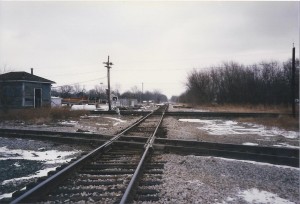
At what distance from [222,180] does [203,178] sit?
0.37 meters

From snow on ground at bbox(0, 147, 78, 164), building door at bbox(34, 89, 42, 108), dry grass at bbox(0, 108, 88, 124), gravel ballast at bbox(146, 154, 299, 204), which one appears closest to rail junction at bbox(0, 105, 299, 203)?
gravel ballast at bbox(146, 154, 299, 204)

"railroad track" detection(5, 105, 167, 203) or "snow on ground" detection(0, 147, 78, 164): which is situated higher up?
"railroad track" detection(5, 105, 167, 203)

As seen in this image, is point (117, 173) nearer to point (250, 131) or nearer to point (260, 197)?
point (260, 197)

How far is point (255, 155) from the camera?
26.8 feet

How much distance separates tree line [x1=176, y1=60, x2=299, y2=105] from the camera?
216ft

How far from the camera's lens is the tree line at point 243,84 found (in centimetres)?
6591

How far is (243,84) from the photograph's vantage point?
7031 cm

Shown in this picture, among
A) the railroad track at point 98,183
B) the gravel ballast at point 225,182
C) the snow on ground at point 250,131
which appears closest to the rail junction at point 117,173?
the railroad track at point 98,183

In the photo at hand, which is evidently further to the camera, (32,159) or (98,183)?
(32,159)

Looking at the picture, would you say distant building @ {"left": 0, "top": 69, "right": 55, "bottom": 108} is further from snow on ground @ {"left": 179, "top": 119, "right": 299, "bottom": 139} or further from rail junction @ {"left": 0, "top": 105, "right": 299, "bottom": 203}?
rail junction @ {"left": 0, "top": 105, "right": 299, "bottom": 203}

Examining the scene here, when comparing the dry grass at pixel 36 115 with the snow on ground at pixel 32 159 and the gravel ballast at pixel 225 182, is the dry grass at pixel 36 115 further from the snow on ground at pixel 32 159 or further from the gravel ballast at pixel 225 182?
the gravel ballast at pixel 225 182

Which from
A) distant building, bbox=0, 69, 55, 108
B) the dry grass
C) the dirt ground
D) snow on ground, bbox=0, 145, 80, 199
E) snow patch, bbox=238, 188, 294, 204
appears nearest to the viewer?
snow patch, bbox=238, 188, 294, 204

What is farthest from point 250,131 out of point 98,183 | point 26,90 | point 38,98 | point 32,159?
point 38,98

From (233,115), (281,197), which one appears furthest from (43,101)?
(281,197)
